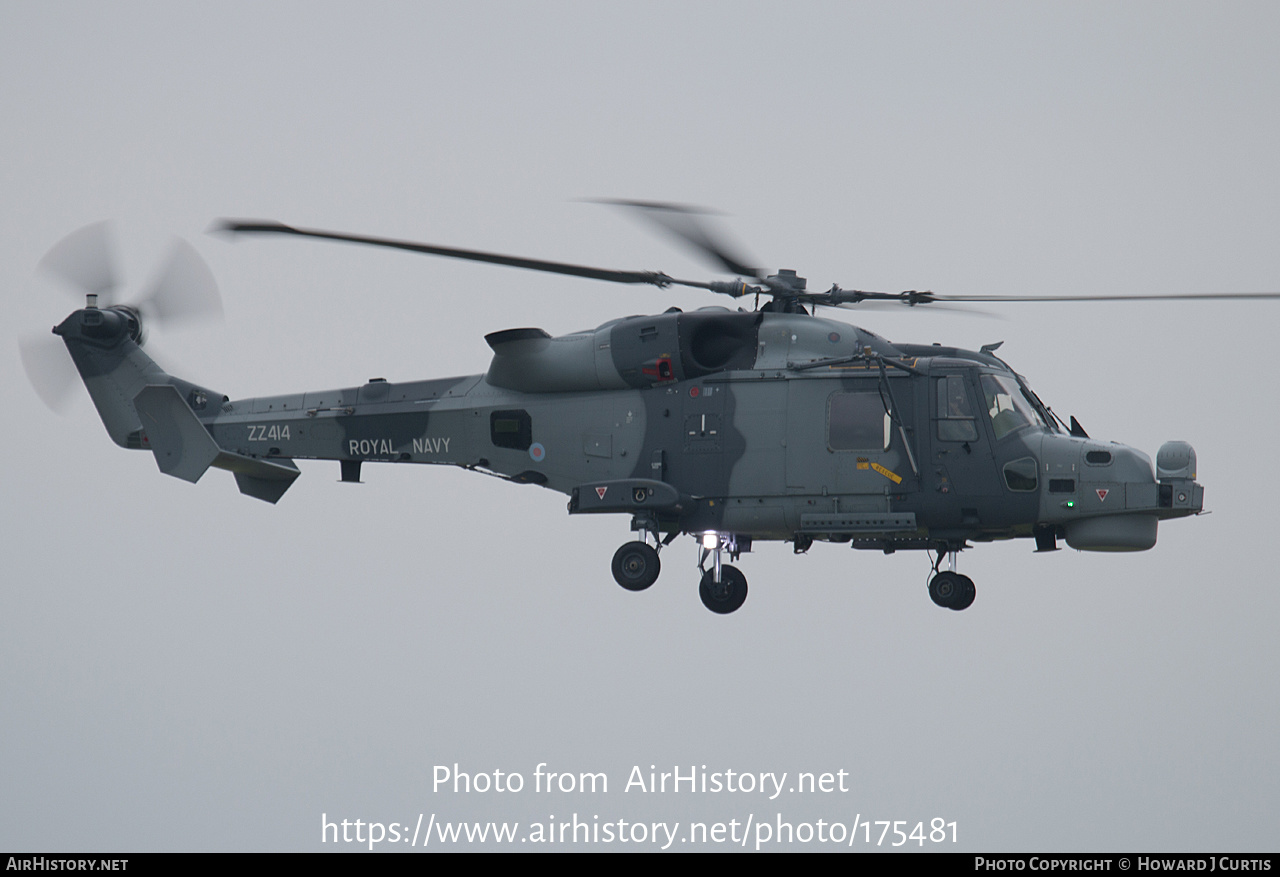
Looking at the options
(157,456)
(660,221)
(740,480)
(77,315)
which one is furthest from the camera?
(77,315)

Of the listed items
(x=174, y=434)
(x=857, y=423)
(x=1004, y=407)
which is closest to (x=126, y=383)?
(x=174, y=434)

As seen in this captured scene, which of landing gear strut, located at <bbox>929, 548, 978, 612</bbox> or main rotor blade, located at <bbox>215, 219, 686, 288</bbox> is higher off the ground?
main rotor blade, located at <bbox>215, 219, 686, 288</bbox>

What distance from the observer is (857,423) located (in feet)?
64.2

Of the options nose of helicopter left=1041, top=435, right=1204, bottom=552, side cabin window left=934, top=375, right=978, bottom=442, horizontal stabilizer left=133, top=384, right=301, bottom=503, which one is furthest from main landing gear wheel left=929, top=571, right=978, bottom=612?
horizontal stabilizer left=133, top=384, right=301, bottom=503

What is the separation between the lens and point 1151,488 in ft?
61.5

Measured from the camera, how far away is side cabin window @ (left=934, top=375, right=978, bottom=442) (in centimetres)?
1931

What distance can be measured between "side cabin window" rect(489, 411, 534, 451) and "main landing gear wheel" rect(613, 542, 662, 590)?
2.08 m

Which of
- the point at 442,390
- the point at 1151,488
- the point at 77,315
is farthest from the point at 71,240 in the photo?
the point at 1151,488

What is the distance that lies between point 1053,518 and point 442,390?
846 centimetres

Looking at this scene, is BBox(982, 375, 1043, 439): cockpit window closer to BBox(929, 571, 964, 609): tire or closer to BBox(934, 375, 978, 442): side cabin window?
BBox(934, 375, 978, 442): side cabin window

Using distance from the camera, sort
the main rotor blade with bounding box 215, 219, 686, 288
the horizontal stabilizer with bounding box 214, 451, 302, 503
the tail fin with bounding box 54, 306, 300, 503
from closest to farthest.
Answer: the main rotor blade with bounding box 215, 219, 686, 288
the horizontal stabilizer with bounding box 214, 451, 302, 503
the tail fin with bounding box 54, 306, 300, 503

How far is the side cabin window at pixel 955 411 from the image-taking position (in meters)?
19.3

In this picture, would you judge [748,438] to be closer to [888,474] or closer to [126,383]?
[888,474]

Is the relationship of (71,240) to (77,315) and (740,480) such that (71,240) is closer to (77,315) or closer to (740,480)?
(77,315)
